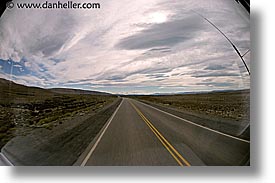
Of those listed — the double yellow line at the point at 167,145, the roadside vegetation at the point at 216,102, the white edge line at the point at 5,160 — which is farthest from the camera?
the white edge line at the point at 5,160

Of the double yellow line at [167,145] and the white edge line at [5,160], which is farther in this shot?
the white edge line at [5,160]

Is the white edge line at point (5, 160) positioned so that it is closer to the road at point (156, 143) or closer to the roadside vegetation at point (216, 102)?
the road at point (156, 143)

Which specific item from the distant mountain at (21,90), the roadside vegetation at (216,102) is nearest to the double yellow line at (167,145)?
the roadside vegetation at (216,102)

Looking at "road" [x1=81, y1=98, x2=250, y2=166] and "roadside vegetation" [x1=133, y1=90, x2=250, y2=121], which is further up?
"roadside vegetation" [x1=133, y1=90, x2=250, y2=121]

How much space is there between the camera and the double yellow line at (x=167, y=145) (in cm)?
540

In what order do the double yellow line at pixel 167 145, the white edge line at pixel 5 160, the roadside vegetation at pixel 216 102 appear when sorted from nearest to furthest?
the double yellow line at pixel 167 145 → the roadside vegetation at pixel 216 102 → the white edge line at pixel 5 160

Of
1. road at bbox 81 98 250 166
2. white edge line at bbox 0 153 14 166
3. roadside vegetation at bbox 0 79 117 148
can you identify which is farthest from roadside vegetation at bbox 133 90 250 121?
white edge line at bbox 0 153 14 166

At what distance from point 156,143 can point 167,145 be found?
163 mm

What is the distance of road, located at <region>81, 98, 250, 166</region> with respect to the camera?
5.43 metres

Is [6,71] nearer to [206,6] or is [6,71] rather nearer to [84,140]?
[84,140]

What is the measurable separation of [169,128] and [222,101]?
888 millimetres

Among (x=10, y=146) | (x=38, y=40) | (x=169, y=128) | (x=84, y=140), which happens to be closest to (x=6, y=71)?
(x=38, y=40)

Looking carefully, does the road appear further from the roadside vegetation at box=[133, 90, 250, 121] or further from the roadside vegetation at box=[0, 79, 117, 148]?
the roadside vegetation at box=[0, 79, 117, 148]

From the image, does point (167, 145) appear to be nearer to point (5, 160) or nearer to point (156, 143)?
point (156, 143)
